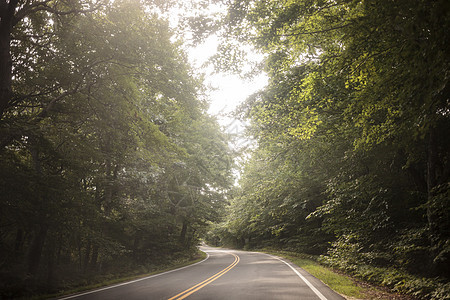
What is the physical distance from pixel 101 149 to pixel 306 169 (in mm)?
11153

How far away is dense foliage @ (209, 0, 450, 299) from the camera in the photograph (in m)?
4.58

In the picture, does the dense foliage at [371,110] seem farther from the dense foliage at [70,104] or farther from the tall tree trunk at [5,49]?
the tall tree trunk at [5,49]

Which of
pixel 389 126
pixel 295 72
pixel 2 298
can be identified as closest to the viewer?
pixel 389 126

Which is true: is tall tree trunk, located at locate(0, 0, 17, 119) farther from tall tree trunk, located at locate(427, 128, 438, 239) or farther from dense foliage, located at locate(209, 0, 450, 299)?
tall tree trunk, located at locate(427, 128, 438, 239)

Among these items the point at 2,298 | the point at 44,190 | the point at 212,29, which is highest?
the point at 212,29

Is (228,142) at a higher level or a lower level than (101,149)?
higher

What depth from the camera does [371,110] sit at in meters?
5.93

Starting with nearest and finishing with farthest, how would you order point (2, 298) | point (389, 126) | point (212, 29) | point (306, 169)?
point (389, 126)
point (2, 298)
point (212, 29)
point (306, 169)

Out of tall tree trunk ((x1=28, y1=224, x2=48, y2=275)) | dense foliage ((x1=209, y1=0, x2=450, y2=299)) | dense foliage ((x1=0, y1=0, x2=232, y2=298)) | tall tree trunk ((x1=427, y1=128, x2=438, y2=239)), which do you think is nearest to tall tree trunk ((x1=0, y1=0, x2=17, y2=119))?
dense foliage ((x1=0, y1=0, x2=232, y2=298))

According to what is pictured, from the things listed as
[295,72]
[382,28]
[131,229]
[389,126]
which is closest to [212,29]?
[295,72]

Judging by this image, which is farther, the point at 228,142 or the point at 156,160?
the point at 228,142

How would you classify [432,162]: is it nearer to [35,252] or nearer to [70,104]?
[70,104]

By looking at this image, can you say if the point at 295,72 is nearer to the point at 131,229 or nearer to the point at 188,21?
the point at 188,21

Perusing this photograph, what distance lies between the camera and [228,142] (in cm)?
2247
